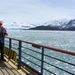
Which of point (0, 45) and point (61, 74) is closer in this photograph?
point (0, 45)

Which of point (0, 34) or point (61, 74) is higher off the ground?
point (0, 34)

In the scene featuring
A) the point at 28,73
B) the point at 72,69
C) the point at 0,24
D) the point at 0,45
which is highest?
the point at 0,24

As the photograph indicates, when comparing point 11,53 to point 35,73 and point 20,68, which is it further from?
point 35,73

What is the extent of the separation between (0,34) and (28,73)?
2.20 meters

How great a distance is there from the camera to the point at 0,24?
8.23 meters

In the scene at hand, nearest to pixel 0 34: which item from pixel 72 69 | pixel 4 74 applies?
pixel 4 74

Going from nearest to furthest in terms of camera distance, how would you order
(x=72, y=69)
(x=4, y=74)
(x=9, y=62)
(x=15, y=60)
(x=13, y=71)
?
(x=4, y=74), (x=13, y=71), (x=15, y=60), (x=9, y=62), (x=72, y=69)

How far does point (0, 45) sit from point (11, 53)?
1.61 ft

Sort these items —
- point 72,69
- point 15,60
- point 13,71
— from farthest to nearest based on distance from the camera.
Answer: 1. point 72,69
2. point 15,60
3. point 13,71

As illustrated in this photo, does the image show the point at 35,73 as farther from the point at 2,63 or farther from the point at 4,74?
the point at 2,63

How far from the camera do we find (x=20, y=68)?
Answer: 7332 millimetres

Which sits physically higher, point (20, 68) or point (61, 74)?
point (20, 68)

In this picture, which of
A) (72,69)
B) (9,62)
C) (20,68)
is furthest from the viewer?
(72,69)

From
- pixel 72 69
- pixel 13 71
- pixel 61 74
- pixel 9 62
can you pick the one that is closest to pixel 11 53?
pixel 9 62
